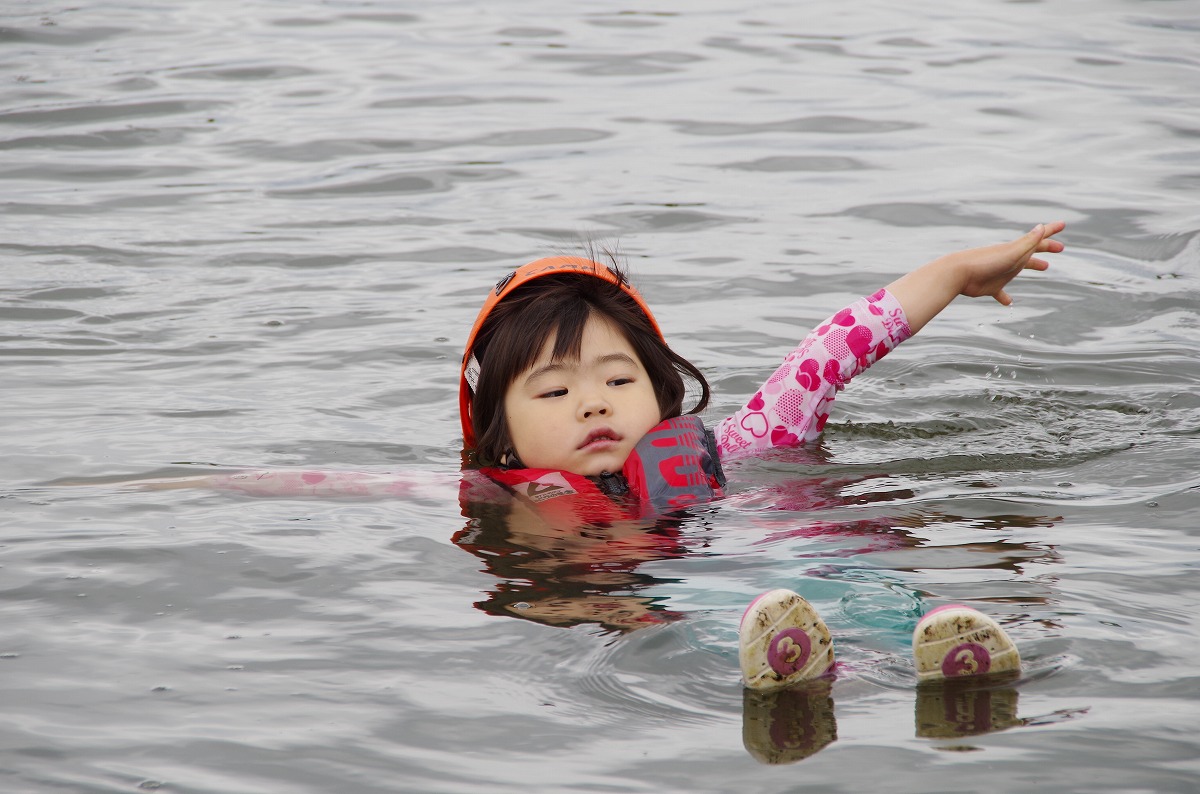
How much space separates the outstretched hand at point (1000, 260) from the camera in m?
5.31

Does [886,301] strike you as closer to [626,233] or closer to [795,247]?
[795,247]

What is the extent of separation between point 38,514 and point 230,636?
1416mm

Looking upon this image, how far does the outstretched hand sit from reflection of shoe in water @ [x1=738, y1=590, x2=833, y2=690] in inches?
99.3

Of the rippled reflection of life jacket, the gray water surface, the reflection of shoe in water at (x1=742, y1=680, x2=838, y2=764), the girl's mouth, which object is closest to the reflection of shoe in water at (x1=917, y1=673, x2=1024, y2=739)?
the gray water surface

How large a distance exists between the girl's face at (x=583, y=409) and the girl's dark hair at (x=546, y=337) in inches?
2.1

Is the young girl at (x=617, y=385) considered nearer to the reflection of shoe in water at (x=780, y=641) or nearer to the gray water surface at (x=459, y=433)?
the gray water surface at (x=459, y=433)

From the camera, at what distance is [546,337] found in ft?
16.4

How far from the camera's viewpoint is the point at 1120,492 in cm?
479

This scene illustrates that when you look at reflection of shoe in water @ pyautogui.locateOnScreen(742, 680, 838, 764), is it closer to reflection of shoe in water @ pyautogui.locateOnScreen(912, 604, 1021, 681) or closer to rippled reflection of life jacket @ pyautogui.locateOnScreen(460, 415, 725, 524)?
reflection of shoe in water @ pyautogui.locateOnScreen(912, 604, 1021, 681)

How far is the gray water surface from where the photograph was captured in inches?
124

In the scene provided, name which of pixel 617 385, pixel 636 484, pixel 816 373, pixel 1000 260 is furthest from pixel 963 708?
pixel 1000 260

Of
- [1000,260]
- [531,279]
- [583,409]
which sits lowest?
[583,409]

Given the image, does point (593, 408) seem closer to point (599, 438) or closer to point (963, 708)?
point (599, 438)

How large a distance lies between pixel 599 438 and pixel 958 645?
1.99 metres
